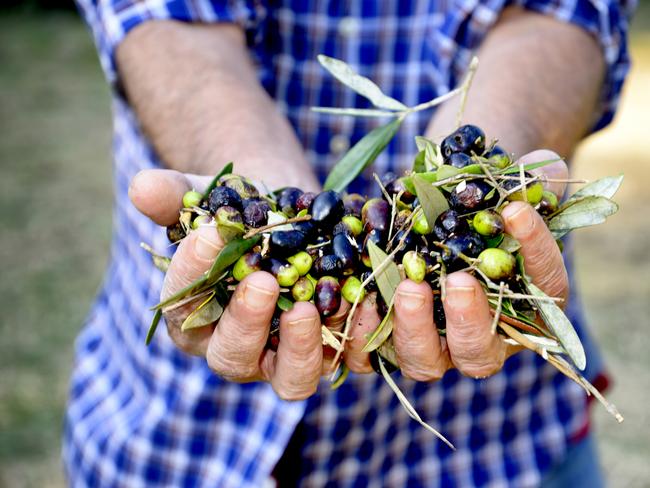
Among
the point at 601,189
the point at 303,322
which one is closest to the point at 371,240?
the point at 303,322

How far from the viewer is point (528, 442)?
1.78m

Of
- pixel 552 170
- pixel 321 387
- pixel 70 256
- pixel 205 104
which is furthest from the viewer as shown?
pixel 70 256

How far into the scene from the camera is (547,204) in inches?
42.2

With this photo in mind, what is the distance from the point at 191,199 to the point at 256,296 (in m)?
0.20

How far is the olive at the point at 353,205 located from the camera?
1120 millimetres

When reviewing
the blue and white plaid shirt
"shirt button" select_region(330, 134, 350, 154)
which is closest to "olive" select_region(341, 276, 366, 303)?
the blue and white plaid shirt

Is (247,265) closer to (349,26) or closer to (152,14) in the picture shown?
(152,14)

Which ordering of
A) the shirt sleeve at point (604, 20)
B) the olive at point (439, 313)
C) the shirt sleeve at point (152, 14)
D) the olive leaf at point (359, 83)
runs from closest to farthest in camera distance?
the olive at point (439, 313) → the olive leaf at point (359, 83) → the shirt sleeve at point (152, 14) → the shirt sleeve at point (604, 20)

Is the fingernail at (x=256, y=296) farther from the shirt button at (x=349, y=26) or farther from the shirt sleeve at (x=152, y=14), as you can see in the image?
the shirt button at (x=349, y=26)

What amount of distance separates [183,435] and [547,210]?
0.93 m

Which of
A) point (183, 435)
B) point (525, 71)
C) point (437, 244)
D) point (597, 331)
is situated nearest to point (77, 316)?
point (183, 435)

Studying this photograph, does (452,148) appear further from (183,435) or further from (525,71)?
(183,435)

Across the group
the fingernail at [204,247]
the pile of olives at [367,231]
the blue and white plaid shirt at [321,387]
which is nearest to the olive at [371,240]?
the pile of olives at [367,231]

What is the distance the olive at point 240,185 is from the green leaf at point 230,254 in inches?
3.2
